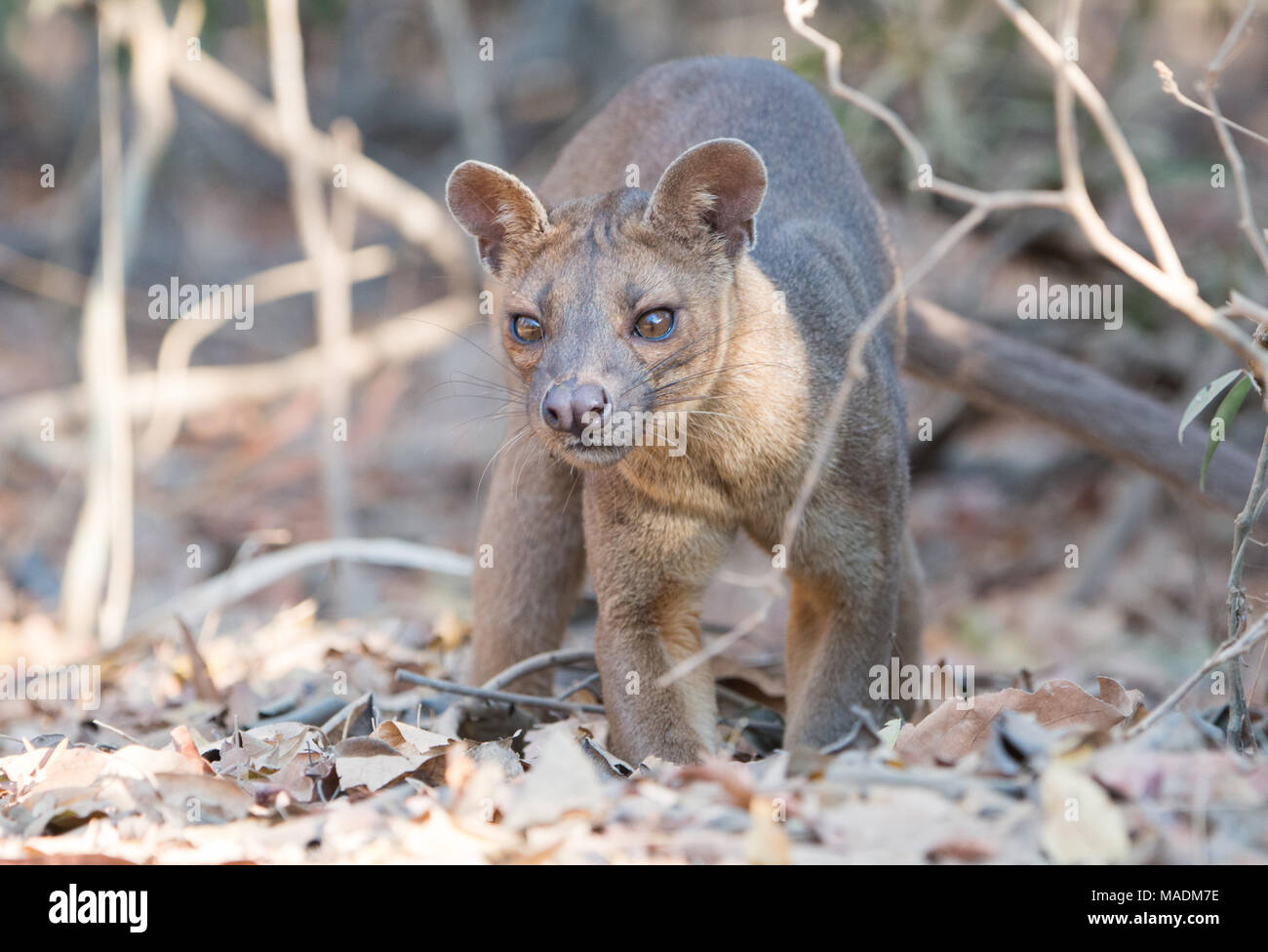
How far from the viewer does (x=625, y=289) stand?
3.67 meters

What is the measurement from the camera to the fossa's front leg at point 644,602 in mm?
3822

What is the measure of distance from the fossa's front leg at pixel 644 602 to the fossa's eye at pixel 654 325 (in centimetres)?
45

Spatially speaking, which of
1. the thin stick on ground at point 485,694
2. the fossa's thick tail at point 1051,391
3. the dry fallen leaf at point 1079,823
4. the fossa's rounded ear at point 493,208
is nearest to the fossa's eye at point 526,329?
the fossa's rounded ear at point 493,208

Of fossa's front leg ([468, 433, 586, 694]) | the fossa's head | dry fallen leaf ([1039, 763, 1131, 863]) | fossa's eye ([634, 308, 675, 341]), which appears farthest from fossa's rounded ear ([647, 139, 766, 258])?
dry fallen leaf ([1039, 763, 1131, 863])

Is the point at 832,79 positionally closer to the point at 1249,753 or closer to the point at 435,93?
the point at 1249,753

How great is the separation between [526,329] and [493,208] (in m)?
0.47

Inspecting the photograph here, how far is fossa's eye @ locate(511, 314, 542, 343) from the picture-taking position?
149 inches

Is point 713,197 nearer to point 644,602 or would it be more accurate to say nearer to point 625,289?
point 625,289

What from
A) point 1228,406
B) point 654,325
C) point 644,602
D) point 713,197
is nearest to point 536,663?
point 644,602

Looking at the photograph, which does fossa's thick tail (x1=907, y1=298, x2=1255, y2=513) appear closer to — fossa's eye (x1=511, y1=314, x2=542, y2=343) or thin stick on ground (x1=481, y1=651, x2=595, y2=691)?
thin stick on ground (x1=481, y1=651, x2=595, y2=691)

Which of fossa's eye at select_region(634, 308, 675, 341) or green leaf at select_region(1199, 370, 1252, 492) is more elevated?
fossa's eye at select_region(634, 308, 675, 341)

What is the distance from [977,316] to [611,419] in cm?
488

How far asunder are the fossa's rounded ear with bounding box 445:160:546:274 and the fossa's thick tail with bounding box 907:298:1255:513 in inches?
72.9
